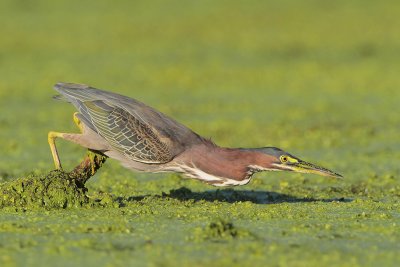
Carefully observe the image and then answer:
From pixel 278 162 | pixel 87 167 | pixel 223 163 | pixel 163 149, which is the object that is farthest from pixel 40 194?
pixel 278 162

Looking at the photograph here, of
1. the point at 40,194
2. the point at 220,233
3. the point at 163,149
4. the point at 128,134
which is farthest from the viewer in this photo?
the point at 128,134

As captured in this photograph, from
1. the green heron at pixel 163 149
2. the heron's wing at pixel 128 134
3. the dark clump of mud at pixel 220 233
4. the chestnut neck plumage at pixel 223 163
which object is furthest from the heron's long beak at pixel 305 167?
the dark clump of mud at pixel 220 233

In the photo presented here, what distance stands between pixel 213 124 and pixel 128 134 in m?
4.44

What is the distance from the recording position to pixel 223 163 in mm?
6785

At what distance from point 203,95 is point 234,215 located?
6769mm

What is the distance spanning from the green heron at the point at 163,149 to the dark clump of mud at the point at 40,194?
1.61 feet

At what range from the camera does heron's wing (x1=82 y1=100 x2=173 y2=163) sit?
6.79 meters

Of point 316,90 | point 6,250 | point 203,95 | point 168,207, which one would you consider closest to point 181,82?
point 203,95

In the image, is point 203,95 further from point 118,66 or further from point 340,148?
point 340,148

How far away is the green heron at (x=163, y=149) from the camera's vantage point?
6.78m

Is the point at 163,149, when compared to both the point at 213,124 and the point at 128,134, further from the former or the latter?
the point at 213,124

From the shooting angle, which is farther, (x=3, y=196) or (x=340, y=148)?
(x=340, y=148)

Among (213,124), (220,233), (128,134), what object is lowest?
(220,233)

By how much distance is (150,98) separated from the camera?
12852mm
